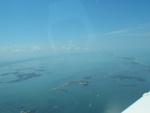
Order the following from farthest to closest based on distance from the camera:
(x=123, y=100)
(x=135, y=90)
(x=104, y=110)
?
1. (x=135, y=90)
2. (x=123, y=100)
3. (x=104, y=110)

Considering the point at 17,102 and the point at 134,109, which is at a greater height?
the point at 134,109

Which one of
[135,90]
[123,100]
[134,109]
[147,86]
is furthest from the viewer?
[147,86]

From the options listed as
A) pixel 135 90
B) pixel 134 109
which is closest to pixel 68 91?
pixel 135 90

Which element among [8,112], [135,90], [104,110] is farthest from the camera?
[135,90]

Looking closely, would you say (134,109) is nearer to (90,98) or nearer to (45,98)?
(90,98)

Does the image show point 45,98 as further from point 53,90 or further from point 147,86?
point 147,86

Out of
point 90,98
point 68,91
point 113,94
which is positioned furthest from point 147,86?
point 68,91

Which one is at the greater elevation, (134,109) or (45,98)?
(134,109)

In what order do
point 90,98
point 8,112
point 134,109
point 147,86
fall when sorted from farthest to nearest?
point 147,86 < point 90,98 < point 8,112 < point 134,109

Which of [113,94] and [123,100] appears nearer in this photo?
[123,100]
